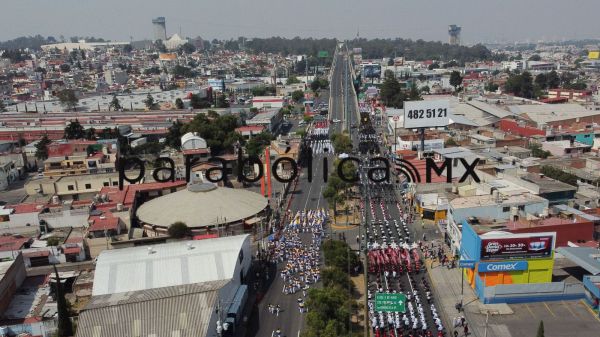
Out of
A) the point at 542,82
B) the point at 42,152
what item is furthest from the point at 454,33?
the point at 42,152

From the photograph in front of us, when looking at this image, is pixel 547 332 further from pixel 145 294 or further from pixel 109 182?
pixel 109 182

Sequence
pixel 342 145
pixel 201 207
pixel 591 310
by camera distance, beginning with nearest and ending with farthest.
Result: pixel 591 310 < pixel 201 207 < pixel 342 145

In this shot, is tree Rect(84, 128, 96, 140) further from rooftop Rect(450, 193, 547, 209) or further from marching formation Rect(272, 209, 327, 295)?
rooftop Rect(450, 193, 547, 209)

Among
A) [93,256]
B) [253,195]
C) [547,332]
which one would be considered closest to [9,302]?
[93,256]

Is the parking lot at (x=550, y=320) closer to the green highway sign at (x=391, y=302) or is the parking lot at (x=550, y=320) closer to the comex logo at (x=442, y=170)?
the comex logo at (x=442, y=170)

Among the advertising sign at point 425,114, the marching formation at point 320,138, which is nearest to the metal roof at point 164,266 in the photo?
the advertising sign at point 425,114

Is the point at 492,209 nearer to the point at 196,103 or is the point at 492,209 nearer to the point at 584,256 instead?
the point at 584,256
